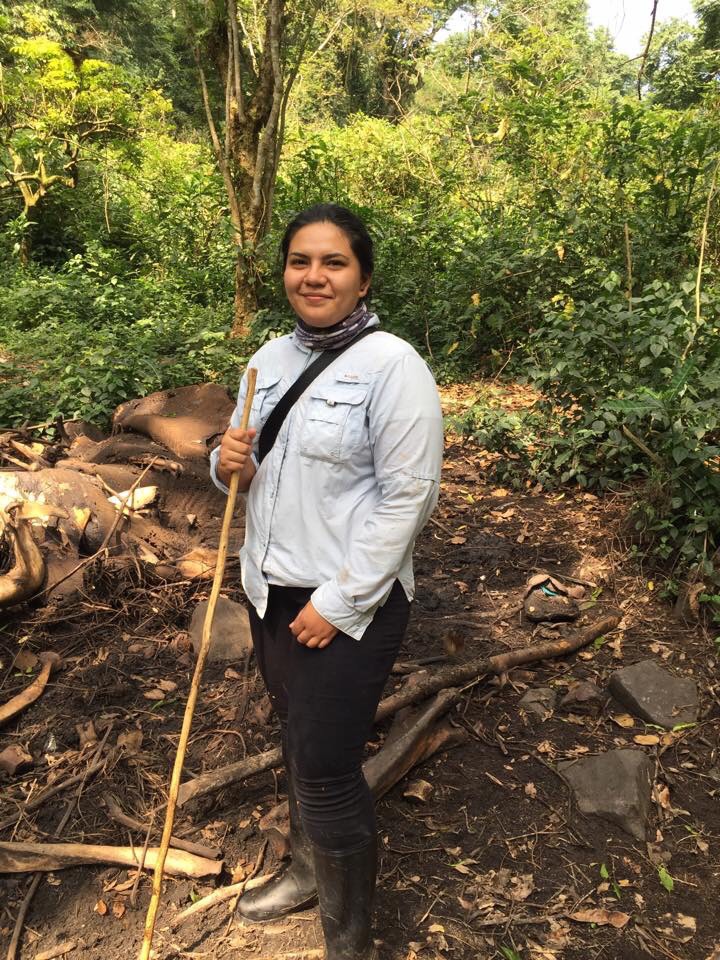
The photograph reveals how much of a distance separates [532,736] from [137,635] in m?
2.10

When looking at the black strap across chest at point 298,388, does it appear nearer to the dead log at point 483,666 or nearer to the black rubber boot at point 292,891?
the black rubber boot at point 292,891

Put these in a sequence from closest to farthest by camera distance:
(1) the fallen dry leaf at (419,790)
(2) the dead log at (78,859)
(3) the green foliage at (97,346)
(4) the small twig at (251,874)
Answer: (4) the small twig at (251,874) → (2) the dead log at (78,859) → (1) the fallen dry leaf at (419,790) → (3) the green foliage at (97,346)

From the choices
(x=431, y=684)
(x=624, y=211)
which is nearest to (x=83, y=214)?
(x=624, y=211)

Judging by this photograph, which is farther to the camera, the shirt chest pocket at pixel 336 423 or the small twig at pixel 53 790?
the small twig at pixel 53 790

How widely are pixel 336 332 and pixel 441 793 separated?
6.34 ft

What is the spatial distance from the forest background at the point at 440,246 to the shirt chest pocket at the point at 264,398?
2235 millimetres

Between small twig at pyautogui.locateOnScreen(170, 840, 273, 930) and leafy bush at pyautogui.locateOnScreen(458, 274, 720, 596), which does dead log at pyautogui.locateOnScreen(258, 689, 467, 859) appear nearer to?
small twig at pyautogui.locateOnScreen(170, 840, 273, 930)

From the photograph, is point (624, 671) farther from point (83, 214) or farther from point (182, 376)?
point (83, 214)

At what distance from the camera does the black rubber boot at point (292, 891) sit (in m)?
2.24

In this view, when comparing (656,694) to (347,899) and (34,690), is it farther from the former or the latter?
(34,690)

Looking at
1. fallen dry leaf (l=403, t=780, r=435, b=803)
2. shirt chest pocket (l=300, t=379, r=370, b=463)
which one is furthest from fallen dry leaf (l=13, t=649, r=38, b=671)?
shirt chest pocket (l=300, t=379, r=370, b=463)

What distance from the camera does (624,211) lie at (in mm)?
6773

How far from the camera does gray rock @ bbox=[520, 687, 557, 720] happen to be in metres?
3.09

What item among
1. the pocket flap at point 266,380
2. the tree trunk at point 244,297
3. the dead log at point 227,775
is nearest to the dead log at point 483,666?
the dead log at point 227,775
